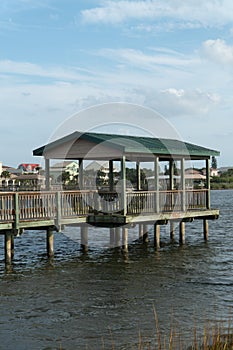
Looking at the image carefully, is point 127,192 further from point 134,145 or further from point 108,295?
point 108,295

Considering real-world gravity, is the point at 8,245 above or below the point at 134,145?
below

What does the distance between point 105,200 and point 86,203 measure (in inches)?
42.4

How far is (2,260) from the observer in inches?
835

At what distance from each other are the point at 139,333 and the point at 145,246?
13.5 metres

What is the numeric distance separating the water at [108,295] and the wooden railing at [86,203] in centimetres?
189

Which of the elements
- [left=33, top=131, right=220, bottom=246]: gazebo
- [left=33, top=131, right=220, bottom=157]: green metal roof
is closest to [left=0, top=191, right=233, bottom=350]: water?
[left=33, top=131, right=220, bottom=246]: gazebo

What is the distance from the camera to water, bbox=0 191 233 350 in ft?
38.1

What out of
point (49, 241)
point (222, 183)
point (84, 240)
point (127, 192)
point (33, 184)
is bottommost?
point (84, 240)

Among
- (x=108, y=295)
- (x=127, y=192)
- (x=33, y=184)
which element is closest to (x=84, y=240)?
(x=127, y=192)

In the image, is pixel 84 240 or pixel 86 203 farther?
pixel 84 240

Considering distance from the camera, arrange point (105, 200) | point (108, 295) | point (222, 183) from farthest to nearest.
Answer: point (222, 183), point (105, 200), point (108, 295)

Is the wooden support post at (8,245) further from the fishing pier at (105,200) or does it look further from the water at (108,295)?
the water at (108,295)

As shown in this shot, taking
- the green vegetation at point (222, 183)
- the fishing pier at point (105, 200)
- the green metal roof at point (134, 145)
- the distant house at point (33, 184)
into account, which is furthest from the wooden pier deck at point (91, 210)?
the green vegetation at point (222, 183)

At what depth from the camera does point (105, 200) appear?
21.7m
